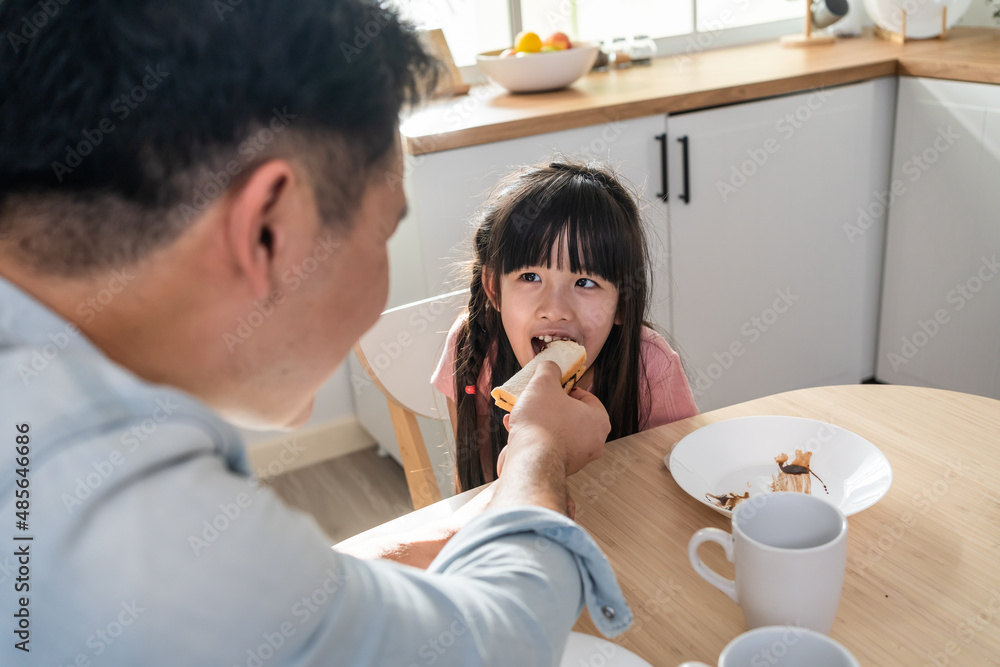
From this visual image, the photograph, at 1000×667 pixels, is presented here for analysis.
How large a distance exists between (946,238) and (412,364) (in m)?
1.55

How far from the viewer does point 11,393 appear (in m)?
→ 0.41

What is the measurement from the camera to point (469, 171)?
1.82 metres

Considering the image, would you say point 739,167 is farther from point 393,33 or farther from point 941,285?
point 393,33

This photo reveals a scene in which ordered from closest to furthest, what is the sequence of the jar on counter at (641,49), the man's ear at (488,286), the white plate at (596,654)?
the white plate at (596,654)
the man's ear at (488,286)
the jar on counter at (641,49)

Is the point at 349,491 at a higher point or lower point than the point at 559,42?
lower

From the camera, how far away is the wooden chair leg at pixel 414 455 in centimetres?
133

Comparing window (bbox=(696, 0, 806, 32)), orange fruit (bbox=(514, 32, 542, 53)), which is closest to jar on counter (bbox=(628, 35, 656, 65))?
window (bbox=(696, 0, 806, 32))

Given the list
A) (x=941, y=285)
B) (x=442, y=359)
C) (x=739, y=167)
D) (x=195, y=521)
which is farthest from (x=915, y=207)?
(x=195, y=521)

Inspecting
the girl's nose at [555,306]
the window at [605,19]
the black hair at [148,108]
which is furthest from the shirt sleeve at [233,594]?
the window at [605,19]

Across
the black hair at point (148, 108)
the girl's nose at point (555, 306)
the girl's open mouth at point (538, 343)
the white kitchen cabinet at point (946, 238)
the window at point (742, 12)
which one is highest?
the black hair at point (148, 108)

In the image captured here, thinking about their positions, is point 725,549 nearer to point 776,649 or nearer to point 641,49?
point 776,649

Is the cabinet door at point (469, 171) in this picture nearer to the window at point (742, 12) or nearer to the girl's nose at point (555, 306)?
the girl's nose at point (555, 306)

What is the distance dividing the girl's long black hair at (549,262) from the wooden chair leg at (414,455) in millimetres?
53

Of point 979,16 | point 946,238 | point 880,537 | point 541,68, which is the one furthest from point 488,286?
point 979,16
